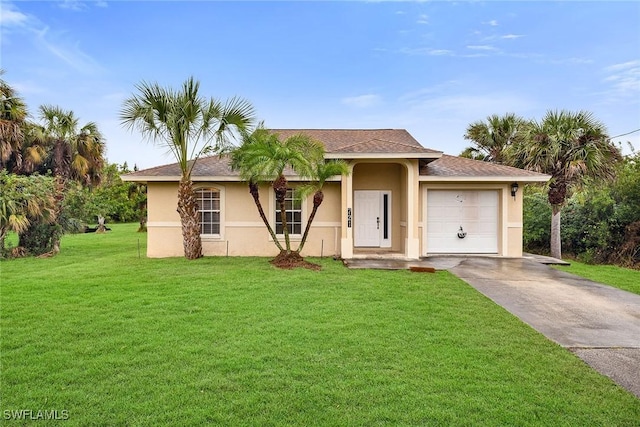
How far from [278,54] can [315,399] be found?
57.3ft

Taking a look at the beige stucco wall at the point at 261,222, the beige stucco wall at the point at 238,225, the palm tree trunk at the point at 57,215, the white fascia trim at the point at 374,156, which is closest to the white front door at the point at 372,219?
the beige stucco wall at the point at 261,222

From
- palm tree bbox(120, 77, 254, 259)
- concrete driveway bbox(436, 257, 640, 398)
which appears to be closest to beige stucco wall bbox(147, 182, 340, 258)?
palm tree bbox(120, 77, 254, 259)

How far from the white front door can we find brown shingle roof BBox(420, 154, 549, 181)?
5.79 feet

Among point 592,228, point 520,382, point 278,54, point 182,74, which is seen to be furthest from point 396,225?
point 278,54

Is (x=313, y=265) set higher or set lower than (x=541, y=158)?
lower

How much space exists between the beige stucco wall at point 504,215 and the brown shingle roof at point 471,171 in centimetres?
38

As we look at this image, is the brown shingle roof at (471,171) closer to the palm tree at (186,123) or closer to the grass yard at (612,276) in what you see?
the grass yard at (612,276)

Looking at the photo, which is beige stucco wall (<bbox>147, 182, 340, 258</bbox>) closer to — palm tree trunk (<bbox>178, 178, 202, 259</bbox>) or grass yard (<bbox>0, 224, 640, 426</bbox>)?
palm tree trunk (<bbox>178, 178, 202, 259</bbox>)

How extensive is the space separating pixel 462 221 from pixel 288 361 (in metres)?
9.93

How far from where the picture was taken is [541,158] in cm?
1312

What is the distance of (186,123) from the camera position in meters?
10.7

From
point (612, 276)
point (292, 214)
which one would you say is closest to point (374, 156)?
point (292, 214)

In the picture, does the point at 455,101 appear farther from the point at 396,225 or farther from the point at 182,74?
the point at 182,74

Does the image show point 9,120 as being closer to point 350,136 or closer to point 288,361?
point 350,136
